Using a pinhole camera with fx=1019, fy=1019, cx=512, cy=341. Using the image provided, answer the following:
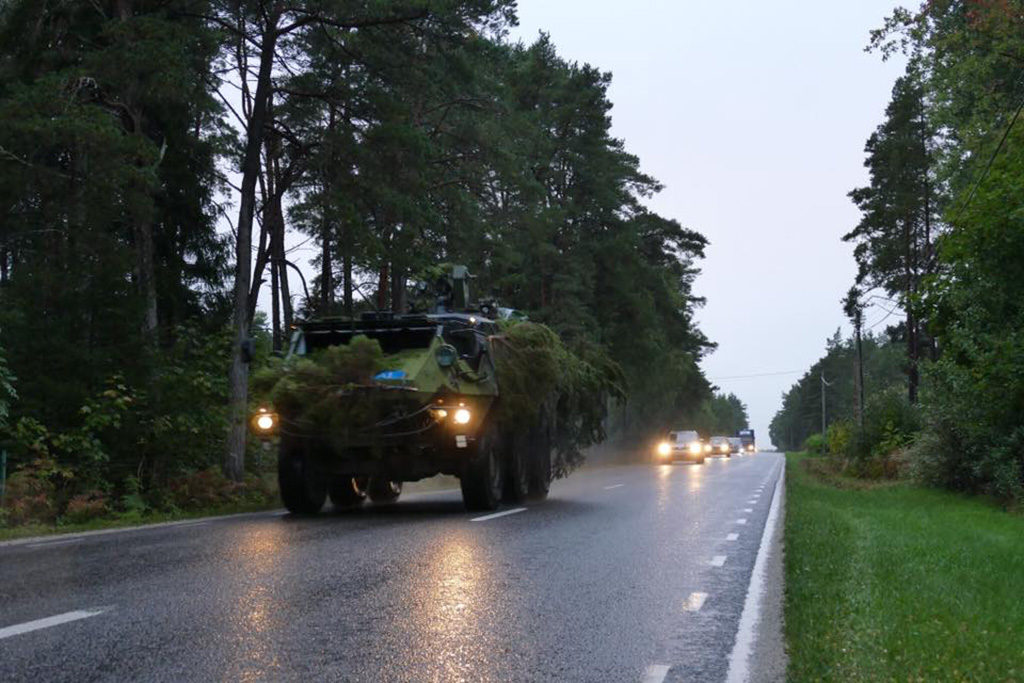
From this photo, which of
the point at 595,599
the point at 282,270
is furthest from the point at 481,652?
the point at 282,270

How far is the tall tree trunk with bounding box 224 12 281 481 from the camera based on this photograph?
1925cm

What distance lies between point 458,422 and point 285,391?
236 centimetres

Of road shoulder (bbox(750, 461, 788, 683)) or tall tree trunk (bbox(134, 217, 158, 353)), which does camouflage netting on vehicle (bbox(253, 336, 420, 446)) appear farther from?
tall tree trunk (bbox(134, 217, 158, 353))

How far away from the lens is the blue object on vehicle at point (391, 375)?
44.6 ft

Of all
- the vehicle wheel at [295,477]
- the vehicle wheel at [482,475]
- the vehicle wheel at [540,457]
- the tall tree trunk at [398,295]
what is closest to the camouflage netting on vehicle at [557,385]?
the vehicle wheel at [540,457]

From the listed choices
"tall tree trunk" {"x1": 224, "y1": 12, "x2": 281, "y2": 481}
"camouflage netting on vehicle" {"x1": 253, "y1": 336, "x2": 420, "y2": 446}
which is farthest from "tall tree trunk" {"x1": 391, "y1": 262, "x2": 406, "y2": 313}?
"camouflage netting on vehicle" {"x1": 253, "y1": 336, "x2": 420, "y2": 446}

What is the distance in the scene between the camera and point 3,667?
5121 millimetres

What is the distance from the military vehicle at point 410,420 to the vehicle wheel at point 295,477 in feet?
0.05

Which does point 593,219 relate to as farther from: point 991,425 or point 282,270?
point 991,425

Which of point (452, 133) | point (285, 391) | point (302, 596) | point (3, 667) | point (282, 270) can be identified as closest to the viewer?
point (3, 667)

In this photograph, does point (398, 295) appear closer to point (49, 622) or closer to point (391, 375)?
point (391, 375)

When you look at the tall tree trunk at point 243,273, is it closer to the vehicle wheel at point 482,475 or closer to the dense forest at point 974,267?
the vehicle wheel at point 482,475

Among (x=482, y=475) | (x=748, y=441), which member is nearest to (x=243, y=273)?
(x=482, y=475)

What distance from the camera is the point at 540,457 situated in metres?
17.6
